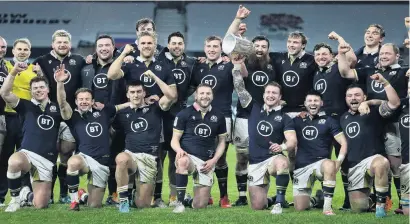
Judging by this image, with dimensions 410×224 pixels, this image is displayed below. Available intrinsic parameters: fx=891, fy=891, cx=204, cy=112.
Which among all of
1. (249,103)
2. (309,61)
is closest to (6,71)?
(249,103)

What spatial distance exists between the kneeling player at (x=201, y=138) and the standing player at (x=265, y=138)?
276 millimetres

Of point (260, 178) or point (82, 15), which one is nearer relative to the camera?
point (260, 178)

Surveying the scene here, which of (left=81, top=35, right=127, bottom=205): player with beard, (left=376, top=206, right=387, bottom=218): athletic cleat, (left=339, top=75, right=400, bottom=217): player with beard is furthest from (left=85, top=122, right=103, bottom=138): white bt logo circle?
(left=376, top=206, right=387, bottom=218): athletic cleat

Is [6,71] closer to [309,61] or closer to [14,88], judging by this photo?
[14,88]

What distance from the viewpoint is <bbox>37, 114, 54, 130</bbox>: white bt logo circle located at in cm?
744

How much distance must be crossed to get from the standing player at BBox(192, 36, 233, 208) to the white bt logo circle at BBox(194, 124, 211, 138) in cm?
29

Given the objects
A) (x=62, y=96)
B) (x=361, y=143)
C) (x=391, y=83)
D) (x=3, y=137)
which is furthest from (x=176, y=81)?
(x=391, y=83)

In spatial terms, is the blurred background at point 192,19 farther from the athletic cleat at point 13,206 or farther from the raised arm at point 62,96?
the athletic cleat at point 13,206

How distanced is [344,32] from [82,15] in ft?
20.0

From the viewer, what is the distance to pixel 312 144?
7.32m

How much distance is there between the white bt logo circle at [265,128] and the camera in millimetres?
7457

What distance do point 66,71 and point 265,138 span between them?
184 cm

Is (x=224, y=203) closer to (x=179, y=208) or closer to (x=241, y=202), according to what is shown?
(x=241, y=202)

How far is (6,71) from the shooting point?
7738mm
